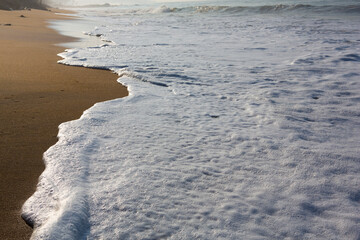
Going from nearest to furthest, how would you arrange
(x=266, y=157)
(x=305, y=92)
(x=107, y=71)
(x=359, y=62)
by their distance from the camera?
(x=266, y=157) < (x=305, y=92) < (x=107, y=71) < (x=359, y=62)

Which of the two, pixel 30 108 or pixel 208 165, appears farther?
pixel 30 108

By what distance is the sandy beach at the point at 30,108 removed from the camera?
70.8 inches

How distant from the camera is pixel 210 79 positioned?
4.51 meters

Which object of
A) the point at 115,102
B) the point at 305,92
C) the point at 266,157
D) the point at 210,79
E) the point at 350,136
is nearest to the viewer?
the point at 266,157

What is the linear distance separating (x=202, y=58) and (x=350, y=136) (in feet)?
12.0

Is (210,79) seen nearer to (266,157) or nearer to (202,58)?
(202,58)

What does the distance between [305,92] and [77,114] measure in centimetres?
260

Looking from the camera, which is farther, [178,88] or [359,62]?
[359,62]

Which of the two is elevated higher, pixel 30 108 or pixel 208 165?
pixel 30 108

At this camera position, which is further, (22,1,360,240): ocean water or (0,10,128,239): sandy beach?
(0,10,128,239): sandy beach

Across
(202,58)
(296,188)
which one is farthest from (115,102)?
(202,58)

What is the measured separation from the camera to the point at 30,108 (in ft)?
10.1

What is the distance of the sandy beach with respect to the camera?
180 cm

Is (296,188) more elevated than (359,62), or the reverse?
(359,62)
